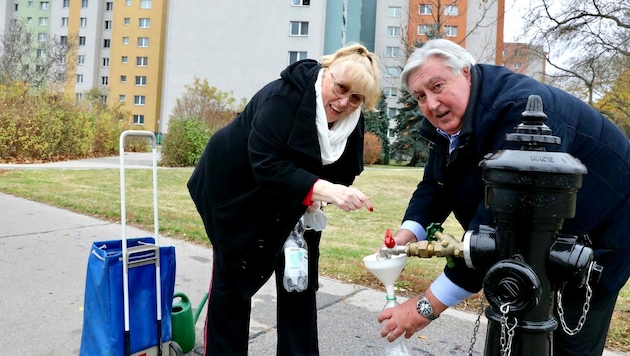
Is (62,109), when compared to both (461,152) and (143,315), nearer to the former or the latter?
(143,315)

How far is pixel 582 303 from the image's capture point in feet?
5.27

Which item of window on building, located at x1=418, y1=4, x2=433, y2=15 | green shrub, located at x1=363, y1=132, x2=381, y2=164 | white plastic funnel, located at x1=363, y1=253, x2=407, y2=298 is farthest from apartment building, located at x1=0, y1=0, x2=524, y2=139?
white plastic funnel, located at x1=363, y1=253, x2=407, y2=298

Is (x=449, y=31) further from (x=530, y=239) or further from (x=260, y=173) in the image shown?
(x=530, y=239)

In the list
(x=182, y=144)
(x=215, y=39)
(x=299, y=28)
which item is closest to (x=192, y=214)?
(x=182, y=144)

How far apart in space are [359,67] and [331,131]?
12.1 inches

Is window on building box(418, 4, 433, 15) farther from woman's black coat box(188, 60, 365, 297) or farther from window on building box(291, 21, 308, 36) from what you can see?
window on building box(291, 21, 308, 36)

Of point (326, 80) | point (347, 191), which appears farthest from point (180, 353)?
point (326, 80)

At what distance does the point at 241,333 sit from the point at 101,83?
55461mm

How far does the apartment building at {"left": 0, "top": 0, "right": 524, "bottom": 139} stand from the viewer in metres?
35.0

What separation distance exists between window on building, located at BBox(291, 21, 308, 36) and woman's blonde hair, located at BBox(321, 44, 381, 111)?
34.0 meters

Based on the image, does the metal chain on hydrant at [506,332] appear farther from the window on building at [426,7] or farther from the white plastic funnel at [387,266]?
the window on building at [426,7]

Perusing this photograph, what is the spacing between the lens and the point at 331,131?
219cm

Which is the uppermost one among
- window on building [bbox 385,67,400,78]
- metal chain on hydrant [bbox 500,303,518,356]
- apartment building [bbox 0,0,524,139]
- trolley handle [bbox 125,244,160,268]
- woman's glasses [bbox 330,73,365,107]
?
apartment building [bbox 0,0,524,139]

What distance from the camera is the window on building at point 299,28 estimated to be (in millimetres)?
34844
